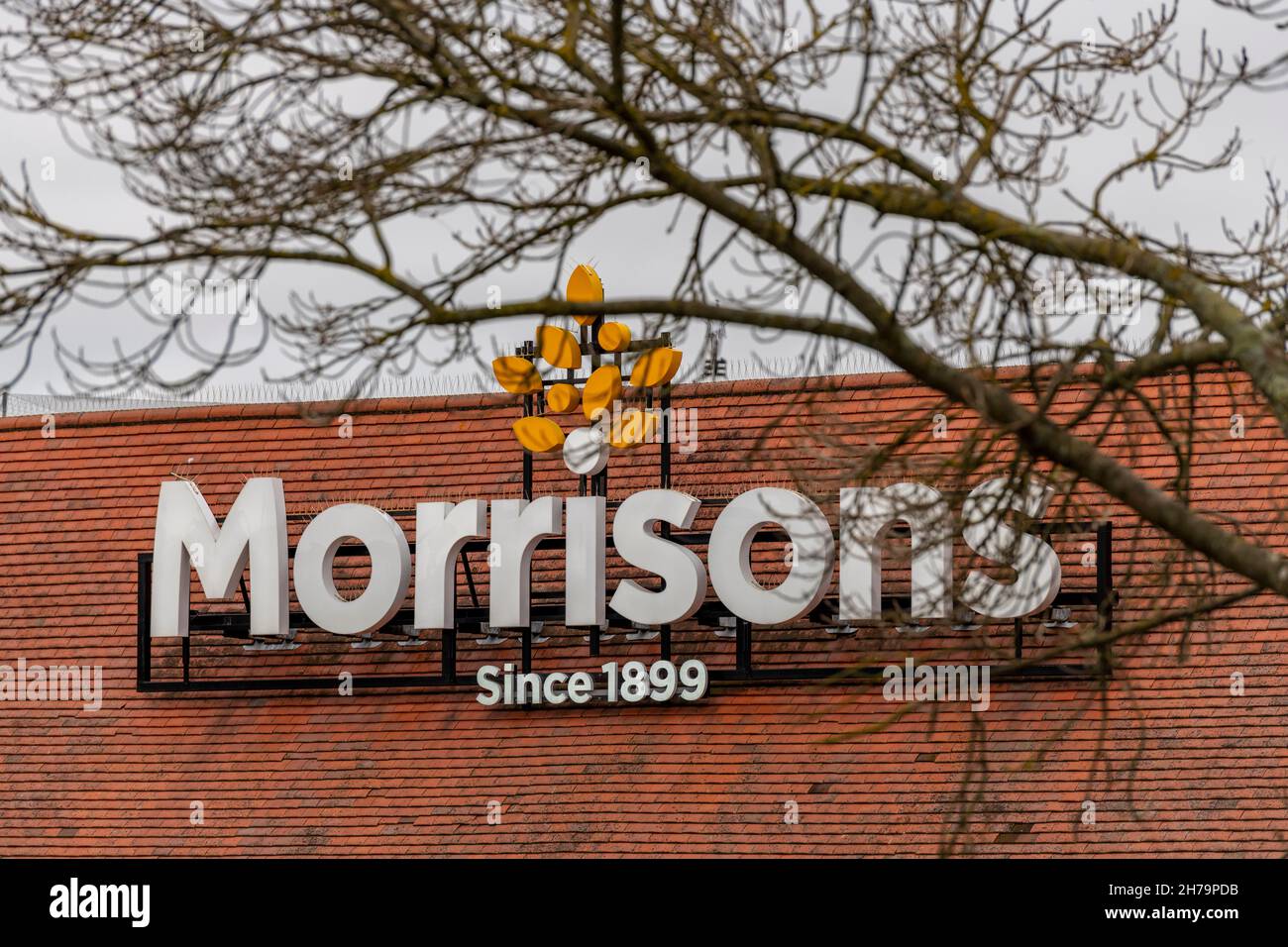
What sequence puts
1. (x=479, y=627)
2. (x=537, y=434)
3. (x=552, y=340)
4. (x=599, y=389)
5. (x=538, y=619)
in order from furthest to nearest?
(x=479, y=627) → (x=538, y=619) → (x=537, y=434) → (x=599, y=389) → (x=552, y=340)

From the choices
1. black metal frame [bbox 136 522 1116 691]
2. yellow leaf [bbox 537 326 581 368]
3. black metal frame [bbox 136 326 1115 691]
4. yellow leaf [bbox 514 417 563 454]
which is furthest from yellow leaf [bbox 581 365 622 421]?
yellow leaf [bbox 537 326 581 368]

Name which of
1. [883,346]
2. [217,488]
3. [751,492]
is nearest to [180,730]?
[217,488]

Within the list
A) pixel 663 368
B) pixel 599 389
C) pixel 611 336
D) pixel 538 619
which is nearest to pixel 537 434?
pixel 599 389

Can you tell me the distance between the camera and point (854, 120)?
8359mm

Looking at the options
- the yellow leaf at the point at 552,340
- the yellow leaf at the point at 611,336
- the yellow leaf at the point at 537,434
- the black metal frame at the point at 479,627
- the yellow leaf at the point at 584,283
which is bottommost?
the black metal frame at the point at 479,627

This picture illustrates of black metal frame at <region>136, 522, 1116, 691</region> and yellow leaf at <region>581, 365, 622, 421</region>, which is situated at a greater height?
yellow leaf at <region>581, 365, 622, 421</region>

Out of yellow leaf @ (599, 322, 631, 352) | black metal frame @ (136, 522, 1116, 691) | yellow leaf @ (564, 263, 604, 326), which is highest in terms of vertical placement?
yellow leaf @ (564, 263, 604, 326)

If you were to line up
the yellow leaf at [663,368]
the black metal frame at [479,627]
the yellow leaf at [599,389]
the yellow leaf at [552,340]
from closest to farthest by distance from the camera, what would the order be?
1. the yellow leaf at [552,340]
2. the yellow leaf at [663,368]
3. the black metal frame at [479,627]
4. the yellow leaf at [599,389]

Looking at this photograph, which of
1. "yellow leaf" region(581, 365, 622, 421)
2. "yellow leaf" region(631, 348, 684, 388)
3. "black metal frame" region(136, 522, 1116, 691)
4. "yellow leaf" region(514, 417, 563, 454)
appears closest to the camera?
"yellow leaf" region(631, 348, 684, 388)

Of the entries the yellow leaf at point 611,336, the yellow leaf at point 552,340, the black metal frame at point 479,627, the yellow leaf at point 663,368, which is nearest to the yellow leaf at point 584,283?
the yellow leaf at point 611,336

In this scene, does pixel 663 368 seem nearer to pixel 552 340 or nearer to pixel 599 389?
pixel 599 389

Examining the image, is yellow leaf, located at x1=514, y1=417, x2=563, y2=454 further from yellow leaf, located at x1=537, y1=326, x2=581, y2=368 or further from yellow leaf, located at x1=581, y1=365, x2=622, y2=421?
yellow leaf, located at x1=537, y1=326, x2=581, y2=368

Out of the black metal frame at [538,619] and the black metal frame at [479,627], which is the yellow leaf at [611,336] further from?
the black metal frame at [479,627]

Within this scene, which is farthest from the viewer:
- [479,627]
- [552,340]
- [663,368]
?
[479,627]
